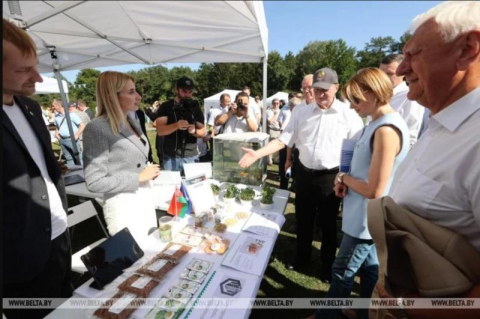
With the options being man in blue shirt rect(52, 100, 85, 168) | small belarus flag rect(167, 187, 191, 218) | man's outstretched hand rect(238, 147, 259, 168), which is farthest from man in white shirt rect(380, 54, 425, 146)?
man in blue shirt rect(52, 100, 85, 168)

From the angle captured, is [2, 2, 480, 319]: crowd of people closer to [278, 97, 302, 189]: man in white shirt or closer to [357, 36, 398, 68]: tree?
[278, 97, 302, 189]: man in white shirt

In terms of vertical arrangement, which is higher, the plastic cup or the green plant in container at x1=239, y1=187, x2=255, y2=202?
the green plant in container at x1=239, y1=187, x2=255, y2=202

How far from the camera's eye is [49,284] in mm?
1416

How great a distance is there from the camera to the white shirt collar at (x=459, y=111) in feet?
2.61

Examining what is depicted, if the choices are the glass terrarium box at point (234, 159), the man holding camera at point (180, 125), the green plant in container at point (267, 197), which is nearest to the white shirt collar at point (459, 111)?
the green plant in container at point (267, 197)

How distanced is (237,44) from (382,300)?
3.70 meters

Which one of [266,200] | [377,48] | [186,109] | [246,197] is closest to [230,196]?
[246,197]

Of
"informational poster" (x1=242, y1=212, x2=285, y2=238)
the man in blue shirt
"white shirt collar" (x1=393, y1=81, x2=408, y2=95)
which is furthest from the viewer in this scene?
the man in blue shirt

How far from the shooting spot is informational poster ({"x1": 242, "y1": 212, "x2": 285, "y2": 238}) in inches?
70.7

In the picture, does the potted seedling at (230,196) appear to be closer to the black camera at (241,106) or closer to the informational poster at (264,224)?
the informational poster at (264,224)

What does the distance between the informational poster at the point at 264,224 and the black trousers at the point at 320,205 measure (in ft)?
2.29

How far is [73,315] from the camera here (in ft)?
3.63

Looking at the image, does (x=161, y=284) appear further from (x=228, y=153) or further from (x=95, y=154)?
(x=228, y=153)

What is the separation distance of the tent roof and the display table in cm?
196
